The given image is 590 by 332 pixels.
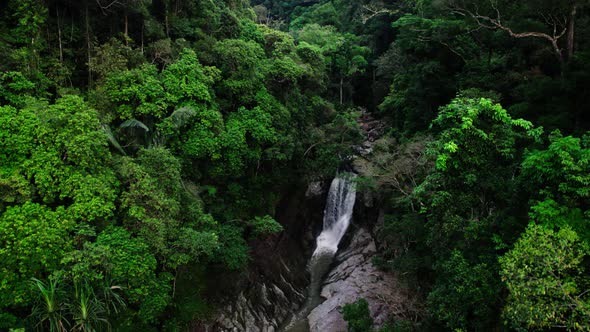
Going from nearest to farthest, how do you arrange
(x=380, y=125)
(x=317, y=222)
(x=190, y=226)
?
(x=190, y=226)
(x=317, y=222)
(x=380, y=125)

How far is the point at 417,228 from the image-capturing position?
54.3 ft

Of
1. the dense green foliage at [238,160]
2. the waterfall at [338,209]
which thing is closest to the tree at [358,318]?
the dense green foliage at [238,160]

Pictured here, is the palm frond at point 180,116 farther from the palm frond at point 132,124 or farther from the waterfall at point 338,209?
the waterfall at point 338,209

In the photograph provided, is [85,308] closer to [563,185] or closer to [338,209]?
[563,185]

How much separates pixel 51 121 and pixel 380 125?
28873 mm

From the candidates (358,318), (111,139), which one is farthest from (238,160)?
(358,318)

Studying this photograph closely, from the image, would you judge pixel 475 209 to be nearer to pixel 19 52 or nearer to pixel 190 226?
pixel 190 226

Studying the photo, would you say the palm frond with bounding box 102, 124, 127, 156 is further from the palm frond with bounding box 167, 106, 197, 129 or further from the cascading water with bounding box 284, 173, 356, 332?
the cascading water with bounding box 284, 173, 356, 332

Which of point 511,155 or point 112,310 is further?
point 112,310

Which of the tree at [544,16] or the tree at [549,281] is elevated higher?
the tree at [544,16]

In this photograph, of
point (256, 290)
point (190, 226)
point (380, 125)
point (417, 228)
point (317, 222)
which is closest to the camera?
point (190, 226)

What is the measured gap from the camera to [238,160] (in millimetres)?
18016

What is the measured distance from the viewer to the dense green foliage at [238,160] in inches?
405

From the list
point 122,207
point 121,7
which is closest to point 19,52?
point 121,7
